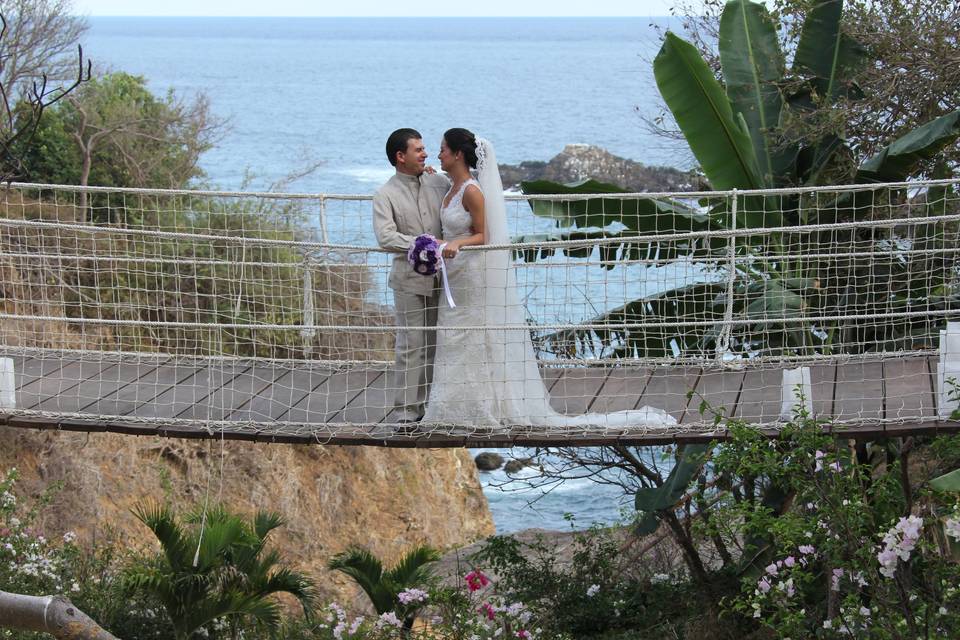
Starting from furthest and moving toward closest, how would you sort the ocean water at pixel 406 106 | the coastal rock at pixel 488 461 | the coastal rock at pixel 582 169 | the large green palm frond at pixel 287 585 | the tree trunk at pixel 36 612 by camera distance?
the coastal rock at pixel 582 169, the ocean water at pixel 406 106, the coastal rock at pixel 488 461, the large green palm frond at pixel 287 585, the tree trunk at pixel 36 612

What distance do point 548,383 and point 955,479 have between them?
2360 millimetres

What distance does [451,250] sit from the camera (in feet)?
18.7

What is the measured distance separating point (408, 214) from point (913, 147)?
2871mm

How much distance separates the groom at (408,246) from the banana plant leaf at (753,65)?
310 centimetres

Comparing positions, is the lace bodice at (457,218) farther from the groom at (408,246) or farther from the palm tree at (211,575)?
the palm tree at (211,575)

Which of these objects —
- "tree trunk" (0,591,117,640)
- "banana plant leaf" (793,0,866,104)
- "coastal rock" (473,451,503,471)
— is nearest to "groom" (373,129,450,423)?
"tree trunk" (0,591,117,640)

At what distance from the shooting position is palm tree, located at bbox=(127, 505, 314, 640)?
6.66 metres

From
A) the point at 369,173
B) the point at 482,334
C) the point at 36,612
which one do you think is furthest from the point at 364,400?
the point at 369,173

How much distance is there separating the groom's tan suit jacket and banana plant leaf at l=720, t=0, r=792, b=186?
120 inches

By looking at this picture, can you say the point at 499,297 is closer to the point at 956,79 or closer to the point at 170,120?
the point at 956,79

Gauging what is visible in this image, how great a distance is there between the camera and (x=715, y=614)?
775 cm

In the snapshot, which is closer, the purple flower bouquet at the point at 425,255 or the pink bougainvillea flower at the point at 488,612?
the purple flower bouquet at the point at 425,255

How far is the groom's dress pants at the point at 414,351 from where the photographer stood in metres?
6.03

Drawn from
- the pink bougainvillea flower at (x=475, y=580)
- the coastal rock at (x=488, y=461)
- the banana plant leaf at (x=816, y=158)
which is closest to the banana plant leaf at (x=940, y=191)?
the banana plant leaf at (x=816, y=158)
